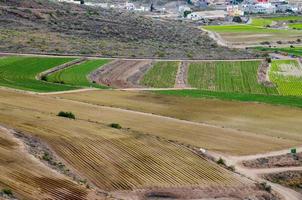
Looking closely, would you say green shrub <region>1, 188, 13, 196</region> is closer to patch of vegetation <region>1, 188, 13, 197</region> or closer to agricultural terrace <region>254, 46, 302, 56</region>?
patch of vegetation <region>1, 188, 13, 197</region>

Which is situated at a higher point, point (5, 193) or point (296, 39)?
point (5, 193)

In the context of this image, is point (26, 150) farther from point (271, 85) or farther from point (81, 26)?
point (81, 26)

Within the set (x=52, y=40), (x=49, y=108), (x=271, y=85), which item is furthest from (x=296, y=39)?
(x=49, y=108)

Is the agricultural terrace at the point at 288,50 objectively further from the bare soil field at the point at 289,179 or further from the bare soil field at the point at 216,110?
the bare soil field at the point at 289,179

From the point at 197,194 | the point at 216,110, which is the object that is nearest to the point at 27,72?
the point at 216,110

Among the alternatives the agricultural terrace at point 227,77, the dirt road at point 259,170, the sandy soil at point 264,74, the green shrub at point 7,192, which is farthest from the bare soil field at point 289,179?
the sandy soil at point 264,74

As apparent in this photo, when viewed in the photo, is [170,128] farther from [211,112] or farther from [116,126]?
[211,112]
